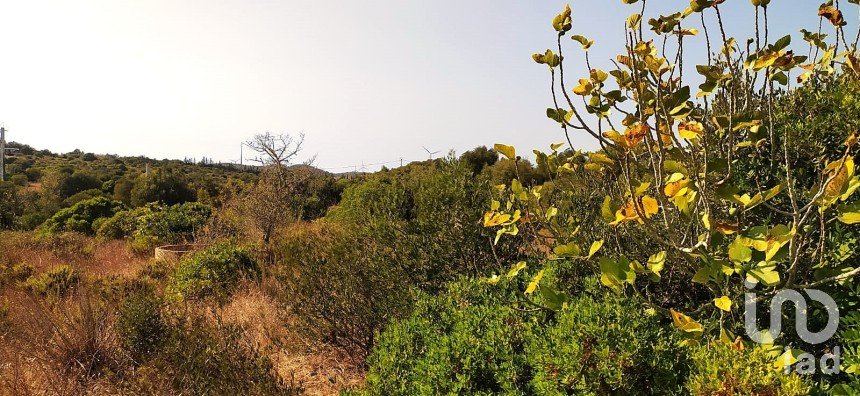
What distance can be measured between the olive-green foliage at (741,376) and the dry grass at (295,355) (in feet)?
8.85

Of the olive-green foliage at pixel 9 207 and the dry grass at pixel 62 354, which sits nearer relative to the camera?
the dry grass at pixel 62 354

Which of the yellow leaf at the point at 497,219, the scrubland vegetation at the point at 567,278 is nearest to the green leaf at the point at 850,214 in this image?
the scrubland vegetation at the point at 567,278

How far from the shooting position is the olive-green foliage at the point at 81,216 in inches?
595

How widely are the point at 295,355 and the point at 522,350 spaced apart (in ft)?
10.9

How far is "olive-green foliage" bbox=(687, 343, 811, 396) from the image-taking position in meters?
1.26

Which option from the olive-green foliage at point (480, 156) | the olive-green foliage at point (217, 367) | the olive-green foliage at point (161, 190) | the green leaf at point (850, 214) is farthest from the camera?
the olive-green foliage at point (161, 190)

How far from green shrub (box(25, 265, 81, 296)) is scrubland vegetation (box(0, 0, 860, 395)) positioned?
0.05 metres

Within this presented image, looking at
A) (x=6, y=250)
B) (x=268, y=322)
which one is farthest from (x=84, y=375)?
(x=6, y=250)

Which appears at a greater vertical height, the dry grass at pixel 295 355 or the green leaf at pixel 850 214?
the green leaf at pixel 850 214

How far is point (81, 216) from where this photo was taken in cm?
1582

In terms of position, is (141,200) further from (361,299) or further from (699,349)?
(699,349)

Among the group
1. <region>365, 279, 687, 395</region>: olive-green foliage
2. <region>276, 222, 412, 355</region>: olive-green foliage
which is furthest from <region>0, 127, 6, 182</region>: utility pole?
<region>365, 279, 687, 395</region>: olive-green foliage

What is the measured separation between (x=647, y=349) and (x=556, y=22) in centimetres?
121

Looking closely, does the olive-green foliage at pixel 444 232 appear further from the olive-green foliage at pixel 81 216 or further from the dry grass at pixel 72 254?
the olive-green foliage at pixel 81 216
